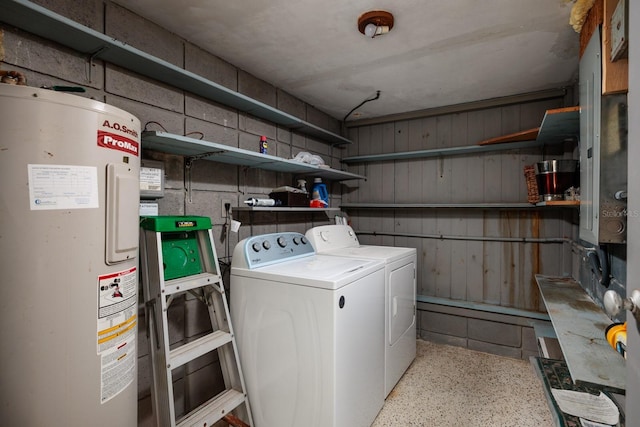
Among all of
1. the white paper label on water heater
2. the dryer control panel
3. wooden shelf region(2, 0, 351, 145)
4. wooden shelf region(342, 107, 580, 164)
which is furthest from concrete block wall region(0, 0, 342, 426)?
wooden shelf region(342, 107, 580, 164)

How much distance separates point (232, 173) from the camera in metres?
2.20

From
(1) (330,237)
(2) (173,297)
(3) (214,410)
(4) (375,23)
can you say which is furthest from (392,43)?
(3) (214,410)

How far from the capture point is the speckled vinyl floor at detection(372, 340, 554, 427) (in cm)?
197

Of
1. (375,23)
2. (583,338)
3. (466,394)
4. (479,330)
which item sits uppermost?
(375,23)

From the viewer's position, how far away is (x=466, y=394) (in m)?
2.23

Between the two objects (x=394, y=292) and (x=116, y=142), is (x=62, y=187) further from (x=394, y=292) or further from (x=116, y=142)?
(x=394, y=292)

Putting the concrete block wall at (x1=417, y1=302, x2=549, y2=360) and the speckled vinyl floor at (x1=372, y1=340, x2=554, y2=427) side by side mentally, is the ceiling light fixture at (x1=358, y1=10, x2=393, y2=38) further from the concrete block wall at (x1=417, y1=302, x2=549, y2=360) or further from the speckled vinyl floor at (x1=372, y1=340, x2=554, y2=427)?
the concrete block wall at (x1=417, y1=302, x2=549, y2=360)

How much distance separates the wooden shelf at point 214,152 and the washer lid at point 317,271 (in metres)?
0.70

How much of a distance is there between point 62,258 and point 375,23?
1.72m

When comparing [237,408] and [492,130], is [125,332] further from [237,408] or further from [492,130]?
[492,130]

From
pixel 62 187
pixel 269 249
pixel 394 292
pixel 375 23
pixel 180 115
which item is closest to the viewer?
pixel 62 187

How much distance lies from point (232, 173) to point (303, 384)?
143cm

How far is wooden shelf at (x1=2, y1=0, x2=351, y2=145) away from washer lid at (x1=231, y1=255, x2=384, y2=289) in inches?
43.2

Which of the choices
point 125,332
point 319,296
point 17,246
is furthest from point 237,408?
point 17,246
